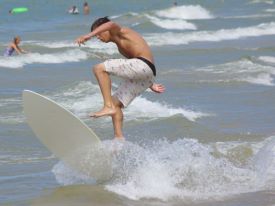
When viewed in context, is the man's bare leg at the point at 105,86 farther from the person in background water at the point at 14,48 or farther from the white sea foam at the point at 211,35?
the white sea foam at the point at 211,35

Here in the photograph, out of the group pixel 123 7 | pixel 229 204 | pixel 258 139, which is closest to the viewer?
pixel 229 204

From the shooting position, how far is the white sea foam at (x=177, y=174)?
328 inches

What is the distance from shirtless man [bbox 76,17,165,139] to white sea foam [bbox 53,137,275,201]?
1.53 ft

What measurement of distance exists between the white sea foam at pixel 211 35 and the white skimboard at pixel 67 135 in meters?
23.0

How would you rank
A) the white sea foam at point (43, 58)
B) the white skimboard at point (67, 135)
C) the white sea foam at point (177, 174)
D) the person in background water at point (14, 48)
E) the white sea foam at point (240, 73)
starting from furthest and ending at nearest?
the person in background water at point (14, 48)
the white sea foam at point (43, 58)
the white sea foam at point (240, 73)
the white sea foam at point (177, 174)
the white skimboard at point (67, 135)

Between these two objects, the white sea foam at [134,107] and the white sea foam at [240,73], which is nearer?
the white sea foam at [134,107]

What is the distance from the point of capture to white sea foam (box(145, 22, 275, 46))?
108 feet

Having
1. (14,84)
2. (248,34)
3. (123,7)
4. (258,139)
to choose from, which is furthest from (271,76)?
(123,7)

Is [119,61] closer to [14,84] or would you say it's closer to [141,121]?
[141,121]

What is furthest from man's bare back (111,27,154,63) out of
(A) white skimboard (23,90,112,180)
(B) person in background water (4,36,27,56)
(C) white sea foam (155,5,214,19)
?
(C) white sea foam (155,5,214,19)

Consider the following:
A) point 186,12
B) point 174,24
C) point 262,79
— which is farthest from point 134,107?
point 186,12

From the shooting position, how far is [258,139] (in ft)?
37.7

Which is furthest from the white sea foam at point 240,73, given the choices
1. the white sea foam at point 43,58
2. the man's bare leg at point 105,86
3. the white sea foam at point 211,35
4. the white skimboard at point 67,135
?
the man's bare leg at point 105,86

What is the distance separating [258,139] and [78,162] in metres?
3.89
